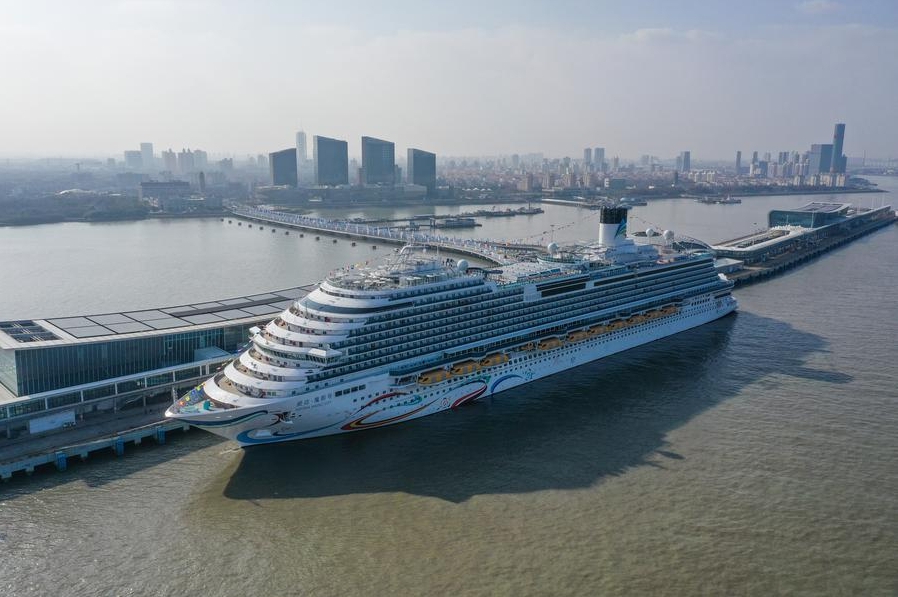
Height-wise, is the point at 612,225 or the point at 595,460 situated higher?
the point at 612,225

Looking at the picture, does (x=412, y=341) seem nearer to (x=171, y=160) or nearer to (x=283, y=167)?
(x=283, y=167)

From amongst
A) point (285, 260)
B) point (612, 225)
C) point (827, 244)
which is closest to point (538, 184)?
point (827, 244)

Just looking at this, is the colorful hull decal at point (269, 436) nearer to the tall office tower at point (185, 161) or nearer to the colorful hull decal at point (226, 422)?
the colorful hull decal at point (226, 422)

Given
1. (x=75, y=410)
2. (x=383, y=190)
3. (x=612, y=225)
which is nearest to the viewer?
(x=75, y=410)

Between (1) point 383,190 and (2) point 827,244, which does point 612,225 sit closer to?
(2) point 827,244

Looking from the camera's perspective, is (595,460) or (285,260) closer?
(595,460)

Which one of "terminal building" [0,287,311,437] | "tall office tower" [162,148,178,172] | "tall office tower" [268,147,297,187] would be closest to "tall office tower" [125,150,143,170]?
"tall office tower" [162,148,178,172]

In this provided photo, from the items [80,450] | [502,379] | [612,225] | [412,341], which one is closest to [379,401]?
[412,341]
